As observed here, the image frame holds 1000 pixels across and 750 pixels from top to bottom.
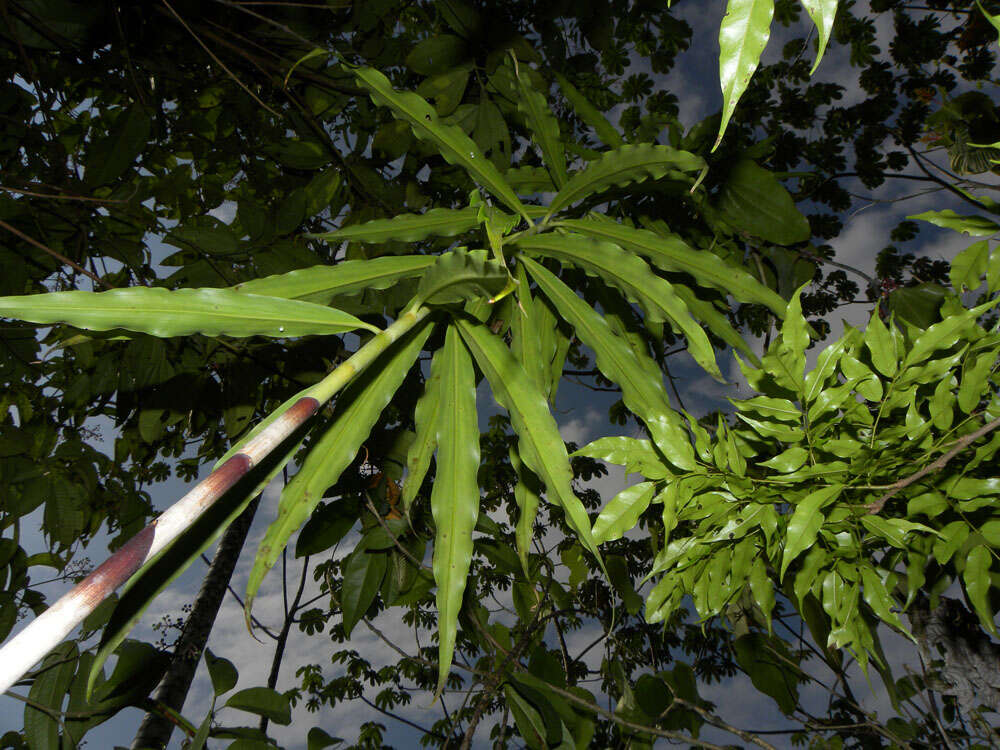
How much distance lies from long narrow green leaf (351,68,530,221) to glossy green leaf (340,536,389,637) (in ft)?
3.24

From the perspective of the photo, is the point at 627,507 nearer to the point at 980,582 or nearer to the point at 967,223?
the point at 980,582

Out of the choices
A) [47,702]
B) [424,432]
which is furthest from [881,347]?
[47,702]

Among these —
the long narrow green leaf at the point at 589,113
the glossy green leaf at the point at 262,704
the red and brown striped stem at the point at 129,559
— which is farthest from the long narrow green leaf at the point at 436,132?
the glossy green leaf at the point at 262,704

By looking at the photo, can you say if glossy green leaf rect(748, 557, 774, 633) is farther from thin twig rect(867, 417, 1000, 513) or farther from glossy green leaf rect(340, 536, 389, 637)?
glossy green leaf rect(340, 536, 389, 637)

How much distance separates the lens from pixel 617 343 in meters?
0.79

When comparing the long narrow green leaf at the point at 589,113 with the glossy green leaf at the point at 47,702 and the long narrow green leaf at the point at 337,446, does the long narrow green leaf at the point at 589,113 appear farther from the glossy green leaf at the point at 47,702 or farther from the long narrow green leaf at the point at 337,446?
the glossy green leaf at the point at 47,702

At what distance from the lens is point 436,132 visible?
81 cm

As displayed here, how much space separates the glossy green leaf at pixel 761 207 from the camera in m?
1.06

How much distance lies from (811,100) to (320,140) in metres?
2.57

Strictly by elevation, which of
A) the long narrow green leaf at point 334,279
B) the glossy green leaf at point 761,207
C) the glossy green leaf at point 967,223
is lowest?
the glossy green leaf at point 967,223

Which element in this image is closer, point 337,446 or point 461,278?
point 461,278

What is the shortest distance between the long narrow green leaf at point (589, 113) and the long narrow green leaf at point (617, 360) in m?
0.47

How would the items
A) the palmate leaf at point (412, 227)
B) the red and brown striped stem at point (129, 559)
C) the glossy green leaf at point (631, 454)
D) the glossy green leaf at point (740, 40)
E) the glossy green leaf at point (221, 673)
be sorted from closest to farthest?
the red and brown striped stem at point (129, 559) → the glossy green leaf at point (740, 40) → the glossy green leaf at point (631, 454) → the palmate leaf at point (412, 227) → the glossy green leaf at point (221, 673)

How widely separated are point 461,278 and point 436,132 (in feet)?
1.25
